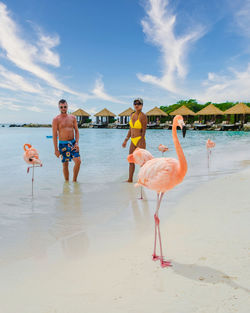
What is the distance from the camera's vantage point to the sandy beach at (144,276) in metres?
1.96

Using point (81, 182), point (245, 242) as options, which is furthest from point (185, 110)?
point (245, 242)

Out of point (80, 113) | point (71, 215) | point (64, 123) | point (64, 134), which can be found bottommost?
point (71, 215)

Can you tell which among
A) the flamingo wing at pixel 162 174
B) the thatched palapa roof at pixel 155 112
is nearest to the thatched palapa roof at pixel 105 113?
the thatched palapa roof at pixel 155 112

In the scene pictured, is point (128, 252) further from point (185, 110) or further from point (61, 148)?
point (185, 110)

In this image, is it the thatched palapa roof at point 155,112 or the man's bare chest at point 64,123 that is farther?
the thatched palapa roof at point 155,112

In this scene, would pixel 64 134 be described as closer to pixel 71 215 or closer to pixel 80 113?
pixel 71 215

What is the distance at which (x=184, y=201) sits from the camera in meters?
4.83

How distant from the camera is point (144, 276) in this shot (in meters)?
2.31

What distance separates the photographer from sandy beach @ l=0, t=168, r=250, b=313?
6.42 ft

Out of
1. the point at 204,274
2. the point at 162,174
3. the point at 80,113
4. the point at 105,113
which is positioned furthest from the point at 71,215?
the point at 80,113

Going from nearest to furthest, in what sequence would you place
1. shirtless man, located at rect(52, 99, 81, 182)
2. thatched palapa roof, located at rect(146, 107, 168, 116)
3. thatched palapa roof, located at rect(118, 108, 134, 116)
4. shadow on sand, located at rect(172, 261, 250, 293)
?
1. shadow on sand, located at rect(172, 261, 250, 293)
2. shirtless man, located at rect(52, 99, 81, 182)
3. thatched palapa roof, located at rect(146, 107, 168, 116)
4. thatched palapa roof, located at rect(118, 108, 134, 116)

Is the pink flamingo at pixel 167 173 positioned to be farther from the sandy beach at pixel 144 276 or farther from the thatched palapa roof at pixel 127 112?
the thatched palapa roof at pixel 127 112

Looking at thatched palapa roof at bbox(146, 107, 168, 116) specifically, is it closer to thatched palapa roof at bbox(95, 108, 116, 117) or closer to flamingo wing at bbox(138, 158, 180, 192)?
thatched palapa roof at bbox(95, 108, 116, 117)

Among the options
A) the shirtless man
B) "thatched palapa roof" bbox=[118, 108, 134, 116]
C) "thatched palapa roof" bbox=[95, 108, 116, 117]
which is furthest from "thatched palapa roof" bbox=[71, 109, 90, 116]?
the shirtless man
